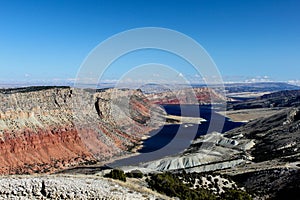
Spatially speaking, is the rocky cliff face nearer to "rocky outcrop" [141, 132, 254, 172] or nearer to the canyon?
the canyon

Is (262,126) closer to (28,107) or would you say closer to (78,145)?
(78,145)

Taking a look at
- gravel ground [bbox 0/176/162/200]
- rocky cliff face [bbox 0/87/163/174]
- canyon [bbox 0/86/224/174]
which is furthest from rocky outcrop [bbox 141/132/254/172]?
gravel ground [bbox 0/176/162/200]

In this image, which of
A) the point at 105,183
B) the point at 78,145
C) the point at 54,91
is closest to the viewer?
the point at 105,183

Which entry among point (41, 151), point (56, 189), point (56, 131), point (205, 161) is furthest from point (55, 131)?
point (56, 189)

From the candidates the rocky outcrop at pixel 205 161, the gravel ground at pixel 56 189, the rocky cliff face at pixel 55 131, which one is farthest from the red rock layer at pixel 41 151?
the gravel ground at pixel 56 189

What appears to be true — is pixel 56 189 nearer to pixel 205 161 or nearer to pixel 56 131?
pixel 205 161

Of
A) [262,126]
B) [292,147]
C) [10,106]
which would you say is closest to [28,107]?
[10,106]

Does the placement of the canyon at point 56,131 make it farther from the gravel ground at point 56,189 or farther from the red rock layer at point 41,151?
the gravel ground at point 56,189
